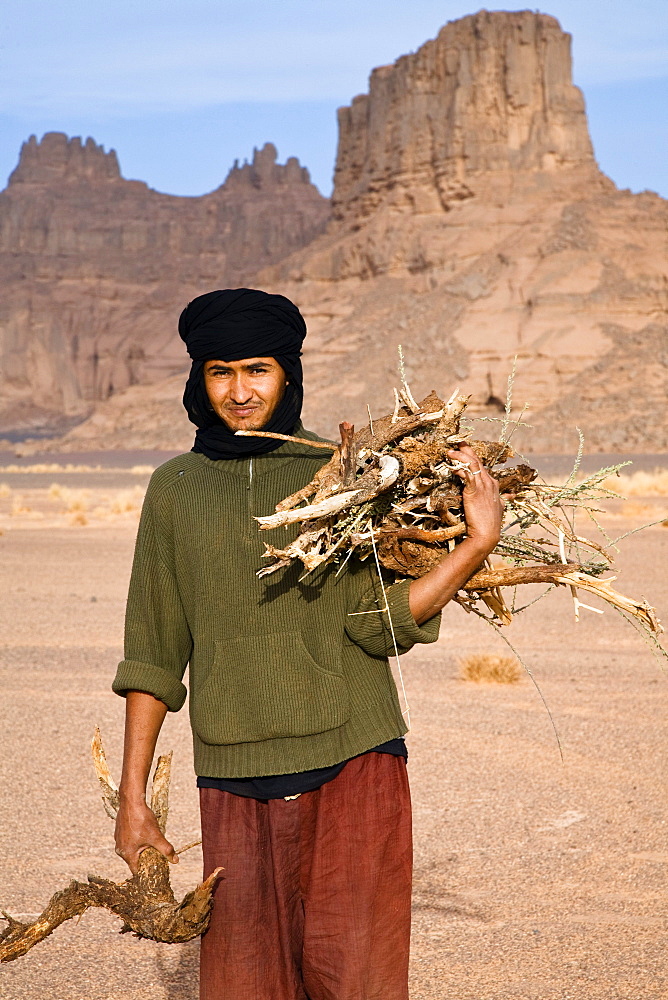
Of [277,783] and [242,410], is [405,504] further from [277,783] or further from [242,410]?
[277,783]

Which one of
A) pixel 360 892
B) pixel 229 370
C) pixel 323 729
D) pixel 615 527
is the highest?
pixel 229 370

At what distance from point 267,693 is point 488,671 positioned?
23.9ft

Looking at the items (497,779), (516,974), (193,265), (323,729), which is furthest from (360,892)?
(193,265)

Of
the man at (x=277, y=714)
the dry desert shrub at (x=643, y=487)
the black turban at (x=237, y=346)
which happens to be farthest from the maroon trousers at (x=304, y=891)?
the dry desert shrub at (x=643, y=487)

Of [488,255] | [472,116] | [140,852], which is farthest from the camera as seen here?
[472,116]

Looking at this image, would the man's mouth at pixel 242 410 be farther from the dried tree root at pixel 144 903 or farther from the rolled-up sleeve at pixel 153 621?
the dried tree root at pixel 144 903

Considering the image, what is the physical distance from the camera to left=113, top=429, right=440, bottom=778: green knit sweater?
2521 millimetres

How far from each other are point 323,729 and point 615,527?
2045 centimetres

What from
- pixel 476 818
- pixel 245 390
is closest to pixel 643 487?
pixel 476 818

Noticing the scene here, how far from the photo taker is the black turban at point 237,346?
2.69 meters

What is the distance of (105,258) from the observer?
14138 centimetres

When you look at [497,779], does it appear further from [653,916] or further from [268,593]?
[268,593]

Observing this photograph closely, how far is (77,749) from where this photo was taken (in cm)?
753

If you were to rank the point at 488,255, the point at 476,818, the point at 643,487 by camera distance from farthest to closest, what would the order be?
the point at 488,255, the point at 643,487, the point at 476,818
